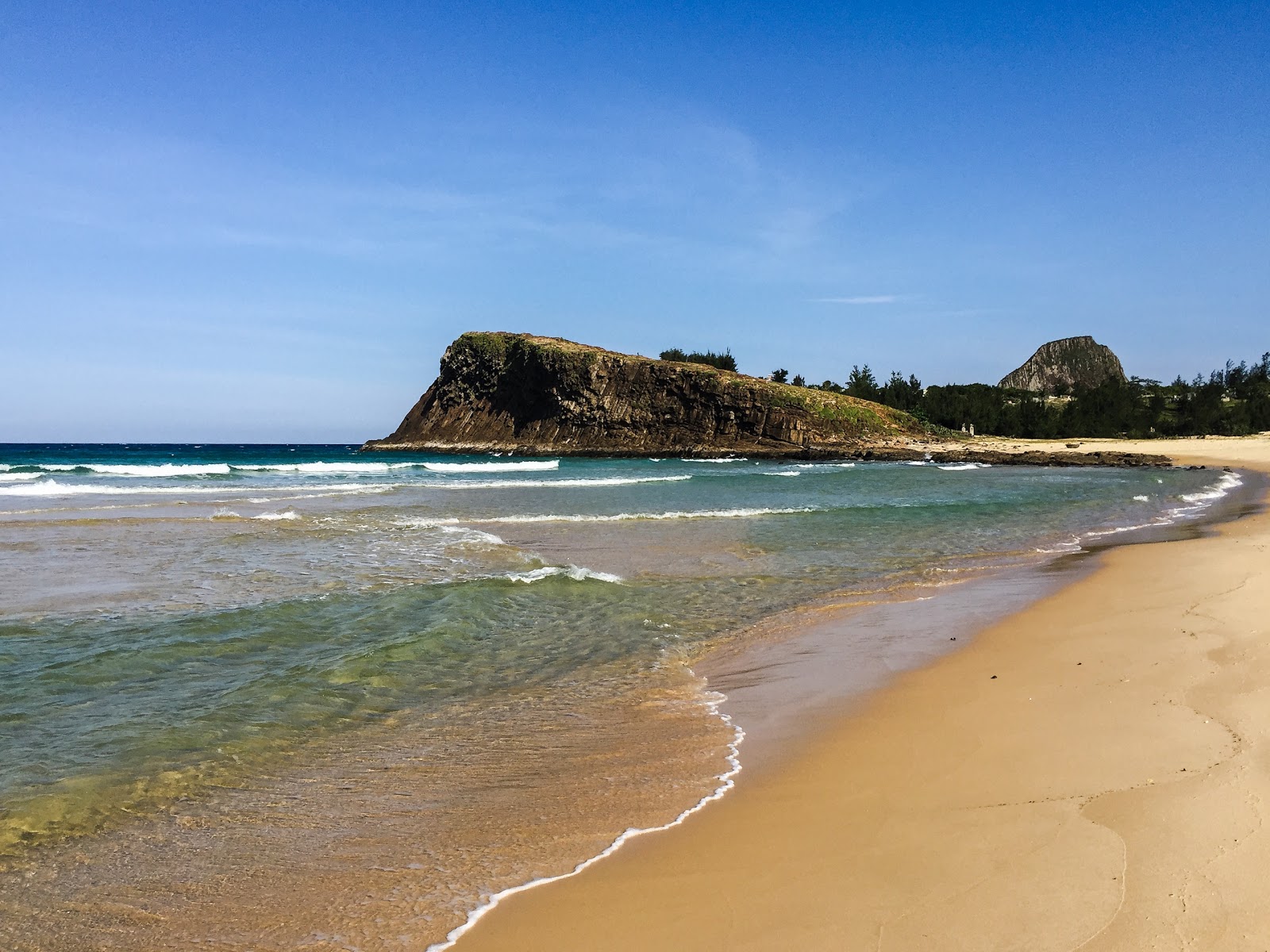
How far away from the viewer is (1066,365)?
105 meters

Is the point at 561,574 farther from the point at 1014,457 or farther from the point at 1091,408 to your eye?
the point at 1091,408

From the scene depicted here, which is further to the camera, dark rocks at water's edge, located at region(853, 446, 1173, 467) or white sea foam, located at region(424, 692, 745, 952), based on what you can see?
dark rocks at water's edge, located at region(853, 446, 1173, 467)

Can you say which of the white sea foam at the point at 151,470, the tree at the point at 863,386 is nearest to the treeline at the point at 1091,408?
the tree at the point at 863,386

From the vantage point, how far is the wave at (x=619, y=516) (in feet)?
61.1

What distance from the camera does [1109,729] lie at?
465 cm

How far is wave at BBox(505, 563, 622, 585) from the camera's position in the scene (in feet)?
34.5

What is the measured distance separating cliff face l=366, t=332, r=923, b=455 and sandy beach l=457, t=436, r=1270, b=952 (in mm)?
50107

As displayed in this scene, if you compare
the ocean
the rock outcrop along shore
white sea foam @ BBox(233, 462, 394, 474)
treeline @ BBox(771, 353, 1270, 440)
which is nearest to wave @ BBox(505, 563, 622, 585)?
the ocean

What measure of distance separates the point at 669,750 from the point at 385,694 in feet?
7.73

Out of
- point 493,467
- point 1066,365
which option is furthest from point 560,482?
point 1066,365

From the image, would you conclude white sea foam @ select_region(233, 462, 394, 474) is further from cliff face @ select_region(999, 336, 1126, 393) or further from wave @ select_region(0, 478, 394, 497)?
cliff face @ select_region(999, 336, 1126, 393)

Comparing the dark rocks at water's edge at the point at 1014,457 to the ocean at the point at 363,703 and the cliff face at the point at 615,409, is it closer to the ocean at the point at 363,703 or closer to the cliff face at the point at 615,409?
the cliff face at the point at 615,409

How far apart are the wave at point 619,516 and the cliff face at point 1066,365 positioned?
3653 inches

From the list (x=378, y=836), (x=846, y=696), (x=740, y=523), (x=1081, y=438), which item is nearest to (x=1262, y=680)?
(x=846, y=696)
